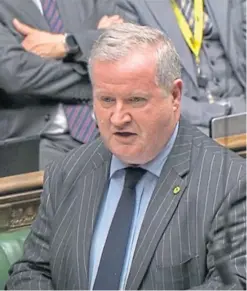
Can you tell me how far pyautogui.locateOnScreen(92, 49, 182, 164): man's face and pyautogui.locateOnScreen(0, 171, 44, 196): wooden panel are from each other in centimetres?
79

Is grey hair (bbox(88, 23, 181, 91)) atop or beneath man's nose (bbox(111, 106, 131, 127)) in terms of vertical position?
atop

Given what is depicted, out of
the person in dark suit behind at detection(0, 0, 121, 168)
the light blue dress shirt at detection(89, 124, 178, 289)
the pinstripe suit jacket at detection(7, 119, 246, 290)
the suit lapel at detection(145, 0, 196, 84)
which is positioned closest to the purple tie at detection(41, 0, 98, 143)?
the person in dark suit behind at detection(0, 0, 121, 168)

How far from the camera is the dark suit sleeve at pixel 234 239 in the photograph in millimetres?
1728

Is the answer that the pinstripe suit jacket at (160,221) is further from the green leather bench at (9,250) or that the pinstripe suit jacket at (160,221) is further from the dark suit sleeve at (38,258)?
the green leather bench at (9,250)

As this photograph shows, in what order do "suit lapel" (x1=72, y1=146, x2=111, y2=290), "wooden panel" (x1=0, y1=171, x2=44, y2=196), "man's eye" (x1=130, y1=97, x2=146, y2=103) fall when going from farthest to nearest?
1. "wooden panel" (x1=0, y1=171, x2=44, y2=196)
2. "suit lapel" (x1=72, y1=146, x2=111, y2=290)
3. "man's eye" (x1=130, y1=97, x2=146, y2=103)

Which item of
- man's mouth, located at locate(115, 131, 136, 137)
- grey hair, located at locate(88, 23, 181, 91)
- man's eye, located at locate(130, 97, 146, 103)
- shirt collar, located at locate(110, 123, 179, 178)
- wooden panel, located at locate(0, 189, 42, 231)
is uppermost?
grey hair, located at locate(88, 23, 181, 91)

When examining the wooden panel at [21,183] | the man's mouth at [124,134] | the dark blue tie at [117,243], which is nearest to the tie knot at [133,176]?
the dark blue tie at [117,243]

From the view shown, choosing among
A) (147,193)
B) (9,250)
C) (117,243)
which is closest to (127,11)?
(9,250)

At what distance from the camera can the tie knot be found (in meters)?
1.96

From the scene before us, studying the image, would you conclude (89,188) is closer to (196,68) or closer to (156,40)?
(156,40)

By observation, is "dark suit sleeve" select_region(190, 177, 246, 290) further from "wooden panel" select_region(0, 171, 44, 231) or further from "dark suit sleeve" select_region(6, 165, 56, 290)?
"wooden panel" select_region(0, 171, 44, 231)

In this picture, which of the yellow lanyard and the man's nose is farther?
the yellow lanyard

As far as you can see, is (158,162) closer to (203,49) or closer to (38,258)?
(38,258)

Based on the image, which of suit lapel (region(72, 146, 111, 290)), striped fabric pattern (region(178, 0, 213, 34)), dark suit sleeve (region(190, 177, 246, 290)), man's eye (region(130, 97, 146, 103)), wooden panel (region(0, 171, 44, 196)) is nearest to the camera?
dark suit sleeve (region(190, 177, 246, 290))
